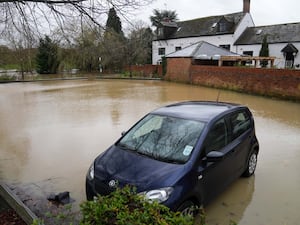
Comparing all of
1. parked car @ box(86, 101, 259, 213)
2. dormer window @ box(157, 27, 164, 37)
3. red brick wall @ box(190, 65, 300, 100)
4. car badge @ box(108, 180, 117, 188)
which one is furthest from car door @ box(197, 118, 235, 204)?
dormer window @ box(157, 27, 164, 37)

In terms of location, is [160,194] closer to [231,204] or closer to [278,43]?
[231,204]

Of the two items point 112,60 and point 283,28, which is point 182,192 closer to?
point 283,28

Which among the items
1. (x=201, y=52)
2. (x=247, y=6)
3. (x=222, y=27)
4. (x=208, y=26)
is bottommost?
(x=201, y=52)

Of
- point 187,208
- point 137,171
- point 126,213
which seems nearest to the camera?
point 126,213

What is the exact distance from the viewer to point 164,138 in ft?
12.8

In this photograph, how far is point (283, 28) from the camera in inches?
1098

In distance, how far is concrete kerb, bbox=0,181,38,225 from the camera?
3238mm

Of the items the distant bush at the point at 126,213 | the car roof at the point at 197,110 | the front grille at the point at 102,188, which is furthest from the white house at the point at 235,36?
the distant bush at the point at 126,213

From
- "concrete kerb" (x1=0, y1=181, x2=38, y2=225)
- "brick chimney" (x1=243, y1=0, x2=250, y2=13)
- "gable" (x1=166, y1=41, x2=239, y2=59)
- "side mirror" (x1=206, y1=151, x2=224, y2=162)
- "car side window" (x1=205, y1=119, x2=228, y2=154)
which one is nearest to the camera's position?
"concrete kerb" (x1=0, y1=181, x2=38, y2=225)

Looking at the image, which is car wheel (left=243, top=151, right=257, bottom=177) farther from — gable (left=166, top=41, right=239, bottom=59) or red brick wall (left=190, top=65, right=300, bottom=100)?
gable (left=166, top=41, right=239, bottom=59)

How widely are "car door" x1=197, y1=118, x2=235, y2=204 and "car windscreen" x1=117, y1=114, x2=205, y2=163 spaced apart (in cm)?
21

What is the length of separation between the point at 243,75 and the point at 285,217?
14.9 meters

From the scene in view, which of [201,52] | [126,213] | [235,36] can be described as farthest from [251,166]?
[235,36]

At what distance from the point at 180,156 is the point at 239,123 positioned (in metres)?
1.66
